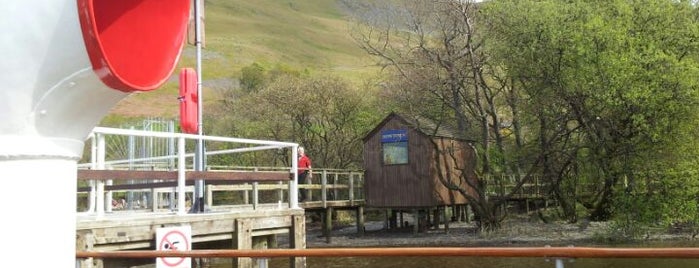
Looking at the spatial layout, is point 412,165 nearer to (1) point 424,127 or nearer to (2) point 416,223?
(1) point 424,127

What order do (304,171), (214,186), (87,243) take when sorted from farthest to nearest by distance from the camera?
(304,171)
(214,186)
(87,243)

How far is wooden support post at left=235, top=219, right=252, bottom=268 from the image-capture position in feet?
30.2

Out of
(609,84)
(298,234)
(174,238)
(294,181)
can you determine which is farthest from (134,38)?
(609,84)

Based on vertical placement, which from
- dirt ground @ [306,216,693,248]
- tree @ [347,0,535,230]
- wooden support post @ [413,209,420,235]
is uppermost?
tree @ [347,0,535,230]

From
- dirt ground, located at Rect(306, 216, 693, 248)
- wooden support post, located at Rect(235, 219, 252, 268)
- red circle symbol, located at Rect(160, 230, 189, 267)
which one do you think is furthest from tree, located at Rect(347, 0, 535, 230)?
red circle symbol, located at Rect(160, 230, 189, 267)

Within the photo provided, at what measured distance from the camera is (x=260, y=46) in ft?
436

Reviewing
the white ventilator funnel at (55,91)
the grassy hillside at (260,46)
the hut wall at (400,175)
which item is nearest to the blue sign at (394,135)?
the hut wall at (400,175)

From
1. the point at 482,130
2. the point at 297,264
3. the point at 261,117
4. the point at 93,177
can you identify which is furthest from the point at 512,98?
the point at 93,177

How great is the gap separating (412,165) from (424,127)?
5.39ft

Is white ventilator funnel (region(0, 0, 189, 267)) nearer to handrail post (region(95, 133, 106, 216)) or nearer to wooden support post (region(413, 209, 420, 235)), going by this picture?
handrail post (region(95, 133, 106, 216))

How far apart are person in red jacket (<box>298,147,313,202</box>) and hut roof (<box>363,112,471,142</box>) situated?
12.2 ft

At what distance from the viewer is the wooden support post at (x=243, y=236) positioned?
30.2ft

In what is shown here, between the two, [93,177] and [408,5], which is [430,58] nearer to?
[408,5]

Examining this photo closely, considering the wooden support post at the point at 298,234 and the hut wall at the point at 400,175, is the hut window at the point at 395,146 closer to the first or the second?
the hut wall at the point at 400,175
